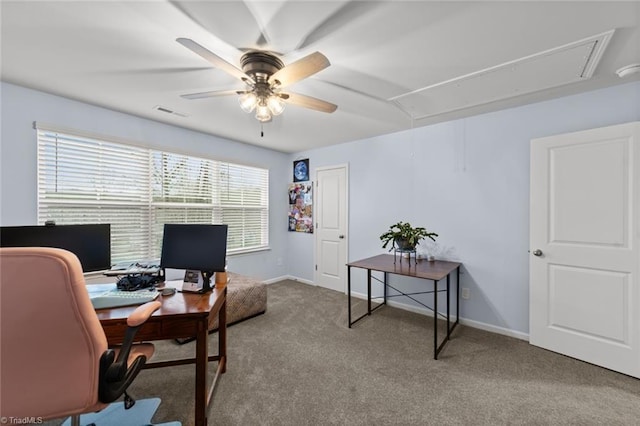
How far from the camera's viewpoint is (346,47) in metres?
1.76

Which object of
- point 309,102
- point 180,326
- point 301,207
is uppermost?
point 309,102

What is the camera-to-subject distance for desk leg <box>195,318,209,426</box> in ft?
4.88

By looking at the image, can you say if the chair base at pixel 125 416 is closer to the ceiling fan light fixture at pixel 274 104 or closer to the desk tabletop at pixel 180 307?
the desk tabletop at pixel 180 307

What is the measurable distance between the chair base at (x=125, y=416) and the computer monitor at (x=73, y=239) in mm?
977

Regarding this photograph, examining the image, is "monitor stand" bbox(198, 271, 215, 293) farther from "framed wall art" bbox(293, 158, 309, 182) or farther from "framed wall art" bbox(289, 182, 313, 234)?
"framed wall art" bbox(293, 158, 309, 182)

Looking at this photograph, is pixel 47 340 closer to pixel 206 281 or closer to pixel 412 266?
pixel 206 281

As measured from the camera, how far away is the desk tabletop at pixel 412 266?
8.58ft

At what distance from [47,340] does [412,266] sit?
2899mm

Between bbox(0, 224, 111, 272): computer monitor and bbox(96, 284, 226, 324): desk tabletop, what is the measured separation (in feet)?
2.48

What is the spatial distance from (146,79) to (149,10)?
3.11 ft

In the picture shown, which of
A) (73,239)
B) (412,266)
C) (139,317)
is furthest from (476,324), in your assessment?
(73,239)

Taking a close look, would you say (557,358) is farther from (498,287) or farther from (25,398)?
(25,398)

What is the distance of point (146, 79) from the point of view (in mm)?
2230

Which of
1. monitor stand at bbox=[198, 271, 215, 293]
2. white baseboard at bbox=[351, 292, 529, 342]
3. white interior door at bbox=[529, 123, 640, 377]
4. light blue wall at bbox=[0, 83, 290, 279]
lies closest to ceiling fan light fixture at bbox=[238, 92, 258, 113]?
monitor stand at bbox=[198, 271, 215, 293]
